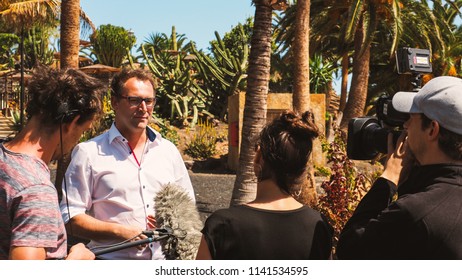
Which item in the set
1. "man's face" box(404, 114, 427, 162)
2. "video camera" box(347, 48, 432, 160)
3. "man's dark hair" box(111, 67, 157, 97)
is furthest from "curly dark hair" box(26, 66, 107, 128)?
"man's face" box(404, 114, 427, 162)

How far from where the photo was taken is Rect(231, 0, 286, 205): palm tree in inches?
381

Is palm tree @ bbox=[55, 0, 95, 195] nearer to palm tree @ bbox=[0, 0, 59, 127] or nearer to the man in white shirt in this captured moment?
the man in white shirt

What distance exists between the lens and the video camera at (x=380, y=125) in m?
2.88

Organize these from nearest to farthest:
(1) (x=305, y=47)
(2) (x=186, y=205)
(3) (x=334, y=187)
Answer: (2) (x=186, y=205) → (3) (x=334, y=187) → (1) (x=305, y=47)

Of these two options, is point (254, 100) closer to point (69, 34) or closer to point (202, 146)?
point (69, 34)

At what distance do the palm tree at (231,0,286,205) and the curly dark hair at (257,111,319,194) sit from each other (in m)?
6.97

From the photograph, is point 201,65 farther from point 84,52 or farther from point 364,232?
point 364,232

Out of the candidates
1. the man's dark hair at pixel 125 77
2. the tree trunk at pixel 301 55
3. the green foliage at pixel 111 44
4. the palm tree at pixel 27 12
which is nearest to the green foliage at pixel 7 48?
the green foliage at pixel 111 44

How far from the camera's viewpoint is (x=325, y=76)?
3081 centimetres

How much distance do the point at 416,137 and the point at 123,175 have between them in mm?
1734

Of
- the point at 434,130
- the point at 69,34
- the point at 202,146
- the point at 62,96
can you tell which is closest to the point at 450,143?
the point at 434,130

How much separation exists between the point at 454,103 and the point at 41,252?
164cm

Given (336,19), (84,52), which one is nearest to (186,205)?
(336,19)

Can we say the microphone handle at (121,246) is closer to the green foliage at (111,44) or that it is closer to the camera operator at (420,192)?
the camera operator at (420,192)
